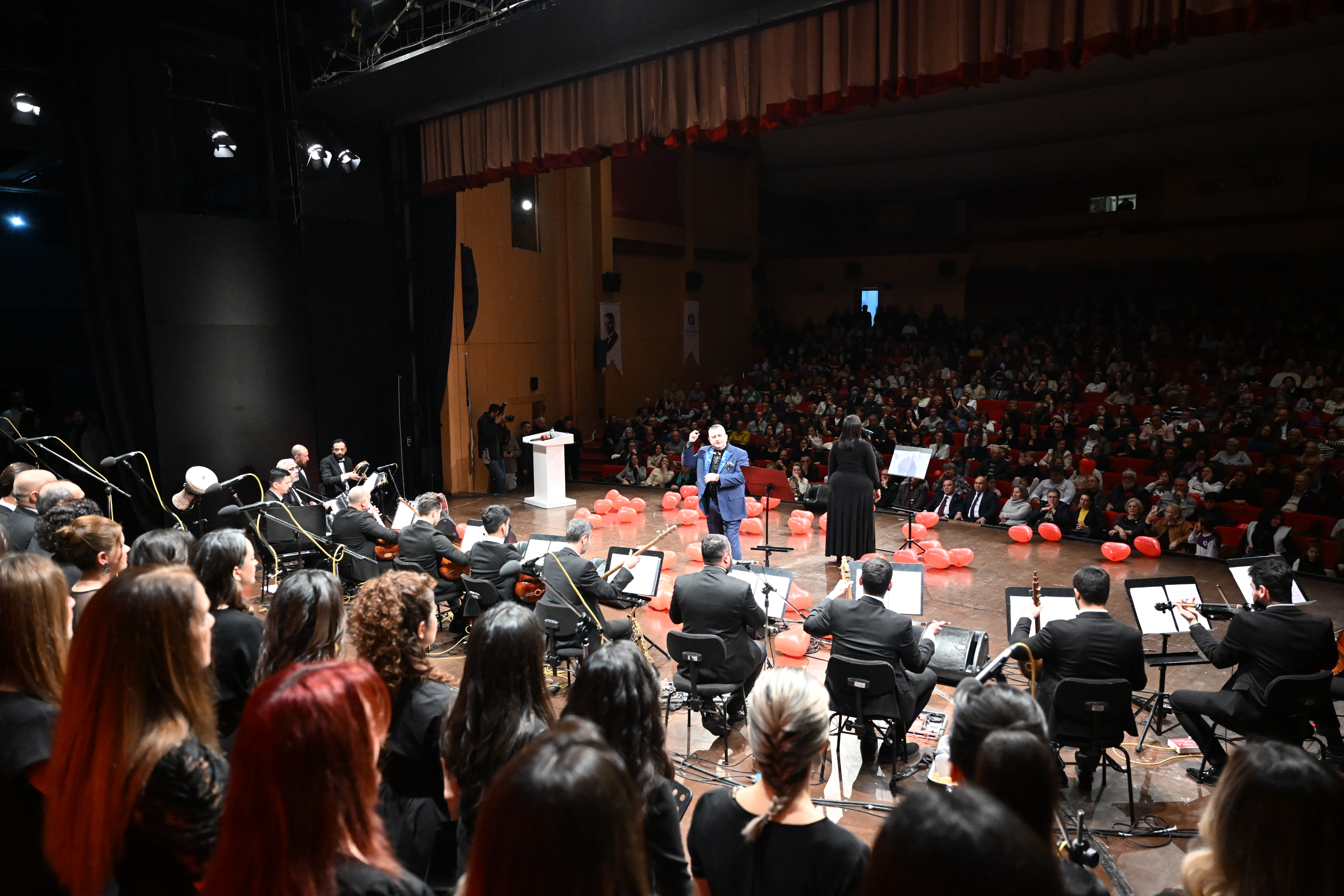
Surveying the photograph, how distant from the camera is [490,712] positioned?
2.35 metres

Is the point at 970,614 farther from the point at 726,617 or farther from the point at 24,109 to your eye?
the point at 24,109

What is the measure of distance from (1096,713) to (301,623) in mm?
3344

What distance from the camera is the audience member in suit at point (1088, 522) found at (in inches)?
374

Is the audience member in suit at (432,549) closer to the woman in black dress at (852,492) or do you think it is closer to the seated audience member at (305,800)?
the woman in black dress at (852,492)

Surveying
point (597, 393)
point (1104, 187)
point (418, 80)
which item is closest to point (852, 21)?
point (418, 80)

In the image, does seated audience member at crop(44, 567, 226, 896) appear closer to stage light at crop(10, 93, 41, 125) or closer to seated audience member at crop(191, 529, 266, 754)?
seated audience member at crop(191, 529, 266, 754)

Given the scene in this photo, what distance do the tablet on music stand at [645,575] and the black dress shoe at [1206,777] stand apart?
10.1ft

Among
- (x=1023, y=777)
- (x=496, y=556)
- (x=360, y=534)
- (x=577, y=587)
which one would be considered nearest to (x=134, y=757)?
(x=1023, y=777)

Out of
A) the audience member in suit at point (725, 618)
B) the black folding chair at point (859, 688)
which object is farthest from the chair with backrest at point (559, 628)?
the black folding chair at point (859, 688)

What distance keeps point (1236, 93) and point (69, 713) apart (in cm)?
1545

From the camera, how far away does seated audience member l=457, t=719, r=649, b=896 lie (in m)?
1.16

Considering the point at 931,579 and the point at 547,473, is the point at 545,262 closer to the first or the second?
the point at 547,473

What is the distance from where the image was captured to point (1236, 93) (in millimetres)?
12602

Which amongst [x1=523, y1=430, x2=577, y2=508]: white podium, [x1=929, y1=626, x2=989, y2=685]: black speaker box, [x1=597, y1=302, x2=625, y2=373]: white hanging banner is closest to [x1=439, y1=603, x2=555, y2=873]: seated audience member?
[x1=929, y1=626, x2=989, y2=685]: black speaker box
